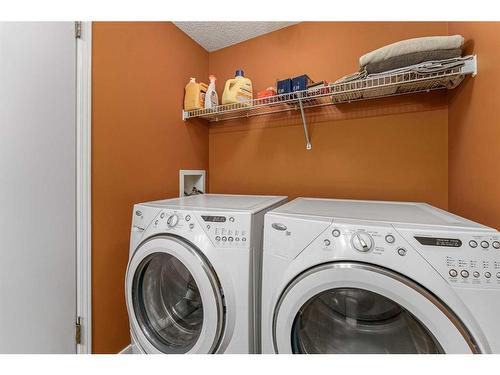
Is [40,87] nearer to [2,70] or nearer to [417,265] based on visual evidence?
[2,70]

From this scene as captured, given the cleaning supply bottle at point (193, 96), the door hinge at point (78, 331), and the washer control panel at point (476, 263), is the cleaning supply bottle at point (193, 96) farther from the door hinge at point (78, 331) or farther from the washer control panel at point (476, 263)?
the washer control panel at point (476, 263)

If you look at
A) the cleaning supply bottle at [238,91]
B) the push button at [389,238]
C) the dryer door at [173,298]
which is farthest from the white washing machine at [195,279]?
the cleaning supply bottle at [238,91]

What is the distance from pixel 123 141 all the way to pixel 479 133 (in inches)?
72.8

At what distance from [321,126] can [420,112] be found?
62cm

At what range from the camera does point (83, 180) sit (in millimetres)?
1235

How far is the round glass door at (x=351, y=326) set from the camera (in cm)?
85

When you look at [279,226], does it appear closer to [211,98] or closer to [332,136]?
[332,136]

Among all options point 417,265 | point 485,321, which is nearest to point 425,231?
point 417,265

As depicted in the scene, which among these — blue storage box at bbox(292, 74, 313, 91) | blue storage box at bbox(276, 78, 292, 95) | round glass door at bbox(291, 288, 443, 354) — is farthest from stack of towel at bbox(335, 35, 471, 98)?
round glass door at bbox(291, 288, 443, 354)

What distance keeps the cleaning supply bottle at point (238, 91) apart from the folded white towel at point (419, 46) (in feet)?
2.86

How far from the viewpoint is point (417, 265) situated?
70 cm

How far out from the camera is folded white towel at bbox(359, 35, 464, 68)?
107cm

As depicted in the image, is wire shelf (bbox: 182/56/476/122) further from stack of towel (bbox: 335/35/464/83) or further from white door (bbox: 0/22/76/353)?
white door (bbox: 0/22/76/353)

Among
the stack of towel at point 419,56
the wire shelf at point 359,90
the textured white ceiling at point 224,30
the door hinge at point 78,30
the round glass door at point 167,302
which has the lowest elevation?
the round glass door at point 167,302
